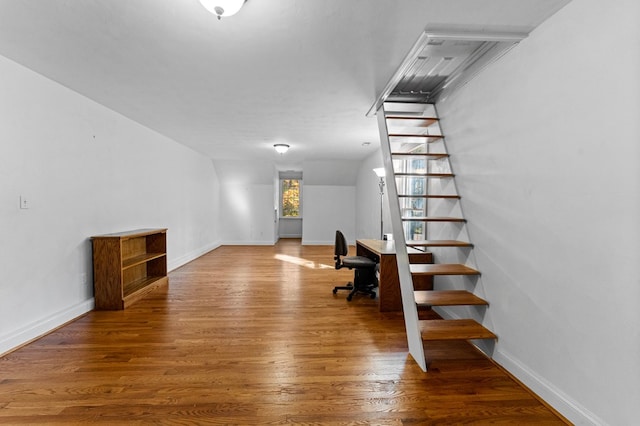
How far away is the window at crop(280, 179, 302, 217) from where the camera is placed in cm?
1100

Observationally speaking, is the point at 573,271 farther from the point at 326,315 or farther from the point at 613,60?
the point at 326,315

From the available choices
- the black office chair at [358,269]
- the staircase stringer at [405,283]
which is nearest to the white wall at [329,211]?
the black office chair at [358,269]

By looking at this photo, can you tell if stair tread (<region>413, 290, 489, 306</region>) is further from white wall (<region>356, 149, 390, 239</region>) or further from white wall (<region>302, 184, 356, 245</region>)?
white wall (<region>302, 184, 356, 245</region>)

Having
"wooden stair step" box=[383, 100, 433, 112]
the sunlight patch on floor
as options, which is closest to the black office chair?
the sunlight patch on floor

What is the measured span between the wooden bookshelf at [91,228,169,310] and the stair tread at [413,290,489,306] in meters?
3.29

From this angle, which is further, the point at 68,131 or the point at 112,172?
the point at 112,172

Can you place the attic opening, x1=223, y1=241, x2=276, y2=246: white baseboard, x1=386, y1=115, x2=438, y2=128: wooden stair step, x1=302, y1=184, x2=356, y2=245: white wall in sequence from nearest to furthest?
the attic opening < x1=386, y1=115, x2=438, y2=128: wooden stair step < x1=223, y1=241, x2=276, y2=246: white baseboard < x1=302, y1=184, x2=356, y2=245: white wall

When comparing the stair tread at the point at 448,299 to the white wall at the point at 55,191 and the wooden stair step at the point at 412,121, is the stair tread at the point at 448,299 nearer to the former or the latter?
the wooden stair step at the point at 412,121

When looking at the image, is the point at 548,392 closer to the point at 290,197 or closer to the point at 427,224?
the point at 427,224

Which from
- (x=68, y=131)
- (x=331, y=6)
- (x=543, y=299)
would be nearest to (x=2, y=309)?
(x=68, y=131)

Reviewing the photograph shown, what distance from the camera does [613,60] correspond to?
55.6 inches

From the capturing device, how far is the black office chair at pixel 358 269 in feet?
12.8

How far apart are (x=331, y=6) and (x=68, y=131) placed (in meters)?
3.03

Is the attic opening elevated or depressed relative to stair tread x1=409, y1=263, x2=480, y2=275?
elevated
